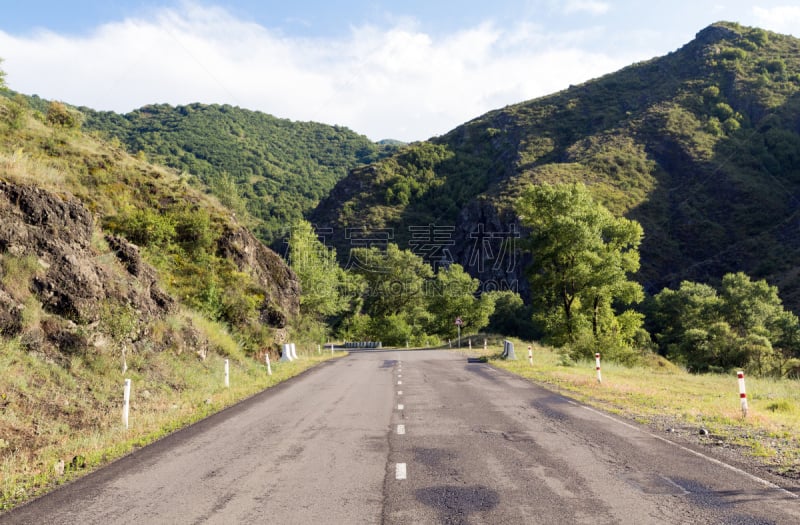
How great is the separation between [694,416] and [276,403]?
10451mm

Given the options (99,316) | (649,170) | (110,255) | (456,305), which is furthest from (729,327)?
(649,170)

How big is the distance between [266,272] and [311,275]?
943 inches

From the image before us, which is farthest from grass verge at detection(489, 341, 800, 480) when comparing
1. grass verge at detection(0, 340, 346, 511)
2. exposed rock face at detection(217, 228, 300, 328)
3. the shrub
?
the shrub

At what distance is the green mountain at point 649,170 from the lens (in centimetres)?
9106

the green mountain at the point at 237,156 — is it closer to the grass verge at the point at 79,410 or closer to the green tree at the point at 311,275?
the green tree at the point at 311,275

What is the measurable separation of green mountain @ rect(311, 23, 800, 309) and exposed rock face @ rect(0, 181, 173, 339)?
5932 centimetres

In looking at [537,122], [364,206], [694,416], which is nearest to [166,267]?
[694,416]

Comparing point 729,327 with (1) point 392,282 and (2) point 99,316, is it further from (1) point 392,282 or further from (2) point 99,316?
(2) point 99,316

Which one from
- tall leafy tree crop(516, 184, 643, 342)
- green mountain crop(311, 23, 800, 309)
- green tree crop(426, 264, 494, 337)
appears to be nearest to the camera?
tall leafy tree crop(516, 184, 643, 342)

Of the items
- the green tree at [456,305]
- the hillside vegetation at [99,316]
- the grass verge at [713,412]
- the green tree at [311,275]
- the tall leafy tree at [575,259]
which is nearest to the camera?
the grass verge at [713,412]

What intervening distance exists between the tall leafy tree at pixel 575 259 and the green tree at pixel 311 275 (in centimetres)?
2830

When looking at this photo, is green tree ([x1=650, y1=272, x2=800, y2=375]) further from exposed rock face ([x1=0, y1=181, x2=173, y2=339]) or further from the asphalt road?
exposed rock face ([x1=0, y1=181, x2=173, y2=339])

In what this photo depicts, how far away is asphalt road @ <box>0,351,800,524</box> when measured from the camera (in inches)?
215

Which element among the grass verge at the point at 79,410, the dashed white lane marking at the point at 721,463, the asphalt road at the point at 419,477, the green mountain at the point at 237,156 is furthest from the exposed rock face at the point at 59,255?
the green mountain at the point at 237,156
